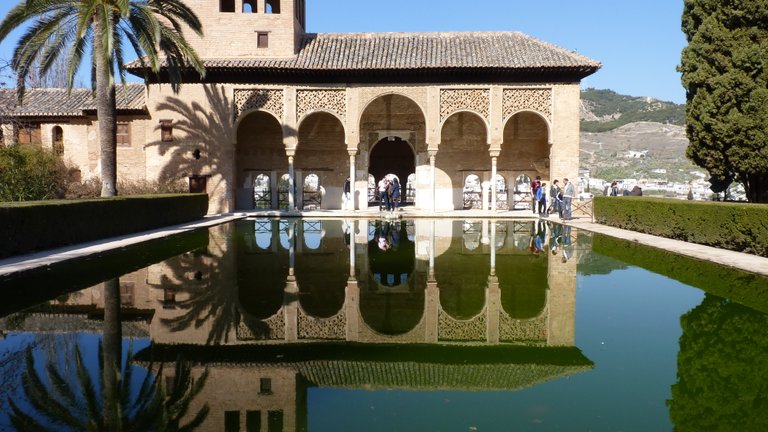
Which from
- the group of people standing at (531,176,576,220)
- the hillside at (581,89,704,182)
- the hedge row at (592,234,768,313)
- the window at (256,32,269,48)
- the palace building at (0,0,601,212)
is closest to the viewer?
the hedge row at (592,234,768,313)

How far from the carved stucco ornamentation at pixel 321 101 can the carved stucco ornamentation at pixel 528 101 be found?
20.8ft

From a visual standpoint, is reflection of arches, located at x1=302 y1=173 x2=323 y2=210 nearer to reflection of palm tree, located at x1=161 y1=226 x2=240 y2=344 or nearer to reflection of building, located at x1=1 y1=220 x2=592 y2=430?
reflection of building, located at x1=1 y1=220 x2=592 y2=430

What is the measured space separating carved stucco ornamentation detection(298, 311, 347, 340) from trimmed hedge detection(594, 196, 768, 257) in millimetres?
7721

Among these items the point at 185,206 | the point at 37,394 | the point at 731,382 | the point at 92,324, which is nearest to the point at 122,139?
the point at 185,206

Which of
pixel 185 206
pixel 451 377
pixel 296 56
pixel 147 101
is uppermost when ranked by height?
pixel 296 56

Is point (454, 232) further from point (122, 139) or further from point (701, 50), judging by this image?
point (122, 139)

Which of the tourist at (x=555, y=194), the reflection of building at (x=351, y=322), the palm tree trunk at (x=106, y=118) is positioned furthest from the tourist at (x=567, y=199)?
the palm tree trunk at (x=106, y=118)

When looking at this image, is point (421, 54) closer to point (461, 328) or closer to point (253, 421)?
point (461, 328)

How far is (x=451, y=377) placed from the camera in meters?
3.91

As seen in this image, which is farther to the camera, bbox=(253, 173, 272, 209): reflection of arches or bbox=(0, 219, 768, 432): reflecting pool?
bbox=(253, 173, 272, 209): reflection of arches

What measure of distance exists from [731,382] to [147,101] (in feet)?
72.5

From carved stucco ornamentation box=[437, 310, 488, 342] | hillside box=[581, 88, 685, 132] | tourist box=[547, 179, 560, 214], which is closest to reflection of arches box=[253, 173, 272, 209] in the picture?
tourist box=[547, 179, 560, 214]

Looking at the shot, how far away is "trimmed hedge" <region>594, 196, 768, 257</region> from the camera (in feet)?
30.9

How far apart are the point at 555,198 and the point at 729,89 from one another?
284 inches
